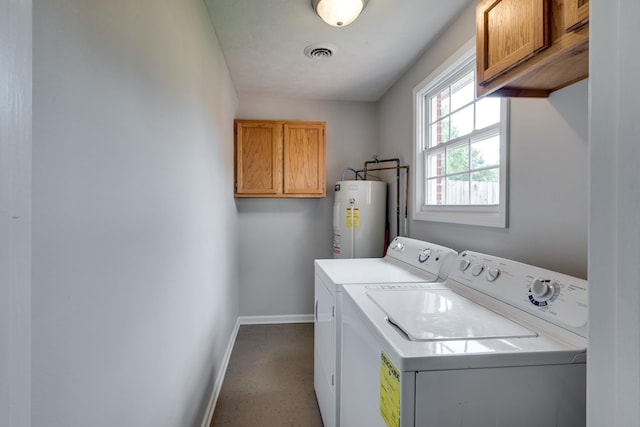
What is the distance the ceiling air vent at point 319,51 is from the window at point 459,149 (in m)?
0.74

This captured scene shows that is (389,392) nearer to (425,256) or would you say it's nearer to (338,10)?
(425,256)

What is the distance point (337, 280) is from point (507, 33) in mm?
1287

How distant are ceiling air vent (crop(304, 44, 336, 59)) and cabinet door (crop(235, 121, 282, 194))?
0.86m

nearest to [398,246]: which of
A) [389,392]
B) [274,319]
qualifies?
[389,392]

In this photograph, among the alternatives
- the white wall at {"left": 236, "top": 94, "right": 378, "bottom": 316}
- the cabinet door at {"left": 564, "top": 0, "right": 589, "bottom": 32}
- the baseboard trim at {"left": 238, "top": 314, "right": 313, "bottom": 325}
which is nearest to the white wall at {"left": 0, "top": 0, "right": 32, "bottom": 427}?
the cabinet door at {"left": 564, "top": 0, "right": 589, "bottom": 32}

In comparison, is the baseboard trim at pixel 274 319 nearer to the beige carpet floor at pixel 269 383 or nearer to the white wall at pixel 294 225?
the white wall at pixel 294 225

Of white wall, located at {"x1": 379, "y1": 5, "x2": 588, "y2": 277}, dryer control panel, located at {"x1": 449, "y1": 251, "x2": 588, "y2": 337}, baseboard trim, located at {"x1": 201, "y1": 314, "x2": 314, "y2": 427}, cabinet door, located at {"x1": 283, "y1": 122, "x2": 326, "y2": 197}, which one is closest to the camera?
dryer control panel, located at {"x1": 449, "y1": 251, "x2": 588, "y2": 337}

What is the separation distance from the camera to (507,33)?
112 cm

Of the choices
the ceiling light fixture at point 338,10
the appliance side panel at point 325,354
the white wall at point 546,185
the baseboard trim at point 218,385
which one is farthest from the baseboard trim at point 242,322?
the ceiling light fixture at point 338,10

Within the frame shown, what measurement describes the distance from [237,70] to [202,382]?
2.42 m

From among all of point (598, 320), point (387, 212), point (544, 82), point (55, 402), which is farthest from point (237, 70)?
point (598, 320)

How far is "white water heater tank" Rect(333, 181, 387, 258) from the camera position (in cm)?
296

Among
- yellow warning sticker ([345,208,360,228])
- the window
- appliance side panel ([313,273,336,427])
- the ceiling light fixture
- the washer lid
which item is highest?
the ceiling light fixture

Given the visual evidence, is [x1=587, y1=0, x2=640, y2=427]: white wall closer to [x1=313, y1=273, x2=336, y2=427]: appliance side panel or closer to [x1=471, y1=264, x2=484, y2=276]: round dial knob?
[x1=471, y1=264, x2=484, y2=276]: round dial knob
